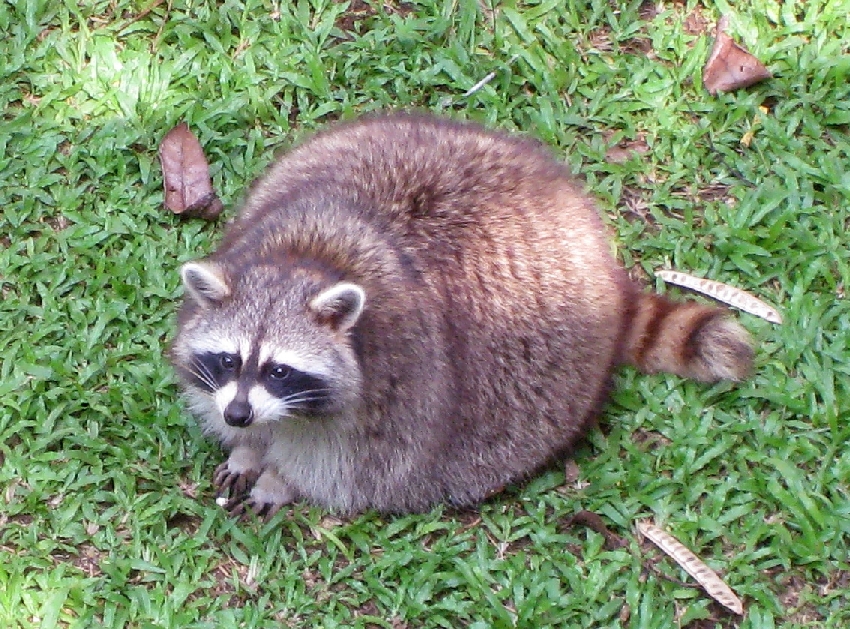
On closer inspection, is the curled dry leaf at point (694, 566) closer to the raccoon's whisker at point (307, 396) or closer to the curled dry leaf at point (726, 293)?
the curled dry leaf at point (726, 293)

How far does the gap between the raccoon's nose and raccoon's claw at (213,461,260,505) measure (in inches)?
24.4

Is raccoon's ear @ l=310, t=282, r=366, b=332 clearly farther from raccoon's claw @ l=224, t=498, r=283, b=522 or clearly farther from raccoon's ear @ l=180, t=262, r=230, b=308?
raccoon's claw @ l=224, t=498, r=283, b=522

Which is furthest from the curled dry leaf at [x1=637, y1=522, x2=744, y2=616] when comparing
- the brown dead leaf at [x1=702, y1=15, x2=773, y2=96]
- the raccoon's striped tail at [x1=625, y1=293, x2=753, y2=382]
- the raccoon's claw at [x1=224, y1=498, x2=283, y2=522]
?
the brown dead leaf at [x1=702, y1=15, x2=773, y2=96]

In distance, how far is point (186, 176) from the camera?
17.6ft

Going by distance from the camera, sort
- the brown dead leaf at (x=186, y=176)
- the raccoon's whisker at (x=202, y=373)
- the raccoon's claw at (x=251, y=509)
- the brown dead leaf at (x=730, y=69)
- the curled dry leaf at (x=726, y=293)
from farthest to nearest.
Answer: the brown dead leaf at (x=730, y=69) → the brown dead leaf at (x=186, y=176) → the curled dry leaf at (x=726, y=293) → the raccoon's claw at (x=251, y=509) → the raccoon's whisker at (x=202, y=373)

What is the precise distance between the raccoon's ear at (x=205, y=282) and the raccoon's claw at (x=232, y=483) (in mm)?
746

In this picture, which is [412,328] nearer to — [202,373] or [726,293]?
[202,373]

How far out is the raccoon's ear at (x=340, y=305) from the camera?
4.00 m

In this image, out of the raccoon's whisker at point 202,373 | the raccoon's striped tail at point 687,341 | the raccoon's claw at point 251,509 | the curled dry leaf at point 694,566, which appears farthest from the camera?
the raccoon's striped tail at point 687,341

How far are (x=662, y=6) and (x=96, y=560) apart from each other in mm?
3679

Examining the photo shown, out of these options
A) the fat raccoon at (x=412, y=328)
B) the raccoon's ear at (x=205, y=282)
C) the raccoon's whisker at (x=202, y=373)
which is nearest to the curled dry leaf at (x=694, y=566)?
the fat raccoon at (x=412, y=328)

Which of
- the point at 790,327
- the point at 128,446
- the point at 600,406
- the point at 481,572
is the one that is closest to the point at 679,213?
the point at 790,327

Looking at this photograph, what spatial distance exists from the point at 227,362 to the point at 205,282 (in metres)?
0.27

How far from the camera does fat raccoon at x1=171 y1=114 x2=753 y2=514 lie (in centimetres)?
409
